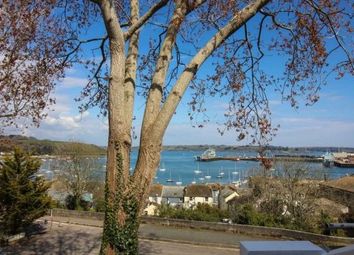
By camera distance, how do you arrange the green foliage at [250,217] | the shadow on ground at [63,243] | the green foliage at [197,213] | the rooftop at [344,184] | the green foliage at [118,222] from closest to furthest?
1. the green foliage at [118,222]
2. the shadow on ground at [63,243]
3. the green foliage at [250,217]
4. the green foliage at [197,213]
5. the rooftop at [344,184]

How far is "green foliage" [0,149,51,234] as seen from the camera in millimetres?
20769

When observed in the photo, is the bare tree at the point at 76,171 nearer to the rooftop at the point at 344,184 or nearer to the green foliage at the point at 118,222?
the rooftop at the point at 344,184

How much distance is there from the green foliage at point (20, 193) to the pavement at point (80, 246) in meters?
1.09

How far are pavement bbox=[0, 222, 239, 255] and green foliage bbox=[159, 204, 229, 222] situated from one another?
14.1 feet

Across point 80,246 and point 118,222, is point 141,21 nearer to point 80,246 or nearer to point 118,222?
point 118,222

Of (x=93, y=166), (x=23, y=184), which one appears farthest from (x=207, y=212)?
(x=93, y=166)

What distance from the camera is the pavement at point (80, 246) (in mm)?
18922

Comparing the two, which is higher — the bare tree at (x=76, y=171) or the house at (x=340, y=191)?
the bare tree at (x=76, y=171)

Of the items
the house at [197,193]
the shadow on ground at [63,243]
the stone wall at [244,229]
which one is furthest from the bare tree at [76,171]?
the house at [197,193]

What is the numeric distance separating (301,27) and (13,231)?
61.0 feet

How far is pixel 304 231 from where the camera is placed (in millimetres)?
22281

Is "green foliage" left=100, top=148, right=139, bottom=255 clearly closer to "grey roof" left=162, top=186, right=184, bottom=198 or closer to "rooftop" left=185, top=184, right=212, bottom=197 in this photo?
"rooftop" left=185, top=184, right=212, bottom=197

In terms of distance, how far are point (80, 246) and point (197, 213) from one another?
8.01 meters

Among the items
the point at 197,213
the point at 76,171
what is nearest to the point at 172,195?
the point at 76,171
